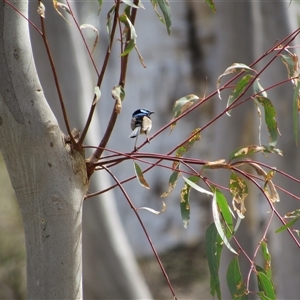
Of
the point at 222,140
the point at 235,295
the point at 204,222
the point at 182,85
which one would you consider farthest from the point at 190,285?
the point at 235,295

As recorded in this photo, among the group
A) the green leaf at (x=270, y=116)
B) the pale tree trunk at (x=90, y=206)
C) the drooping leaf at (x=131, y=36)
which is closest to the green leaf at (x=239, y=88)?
the green leaf at (x=270, y=116)

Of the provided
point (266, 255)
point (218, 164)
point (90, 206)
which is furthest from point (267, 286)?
point (90, 206)

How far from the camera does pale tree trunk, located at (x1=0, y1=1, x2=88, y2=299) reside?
24.0 inches

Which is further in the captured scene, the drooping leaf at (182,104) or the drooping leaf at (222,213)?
the drooping leaf at (182,104)

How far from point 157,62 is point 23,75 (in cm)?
319

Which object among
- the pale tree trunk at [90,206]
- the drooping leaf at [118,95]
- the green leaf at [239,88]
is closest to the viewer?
the drooping leaf at [118,95]

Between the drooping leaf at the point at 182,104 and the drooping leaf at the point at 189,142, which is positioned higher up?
the drooping leaf at the point at 182,104

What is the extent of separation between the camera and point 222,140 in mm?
2344

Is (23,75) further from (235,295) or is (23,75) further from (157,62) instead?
(157,62)

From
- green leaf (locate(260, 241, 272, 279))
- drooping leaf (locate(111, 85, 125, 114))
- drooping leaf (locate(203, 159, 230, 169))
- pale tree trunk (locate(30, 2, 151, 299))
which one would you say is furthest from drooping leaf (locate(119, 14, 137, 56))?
pale tree trunk (locate(30, 2, 151, 299))

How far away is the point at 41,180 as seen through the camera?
614 mm

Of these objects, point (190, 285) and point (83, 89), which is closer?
point (83, 89)

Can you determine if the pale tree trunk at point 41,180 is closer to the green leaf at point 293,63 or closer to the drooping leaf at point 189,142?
the drooping leaf at point 189,142

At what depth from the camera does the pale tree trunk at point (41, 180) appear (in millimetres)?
609
